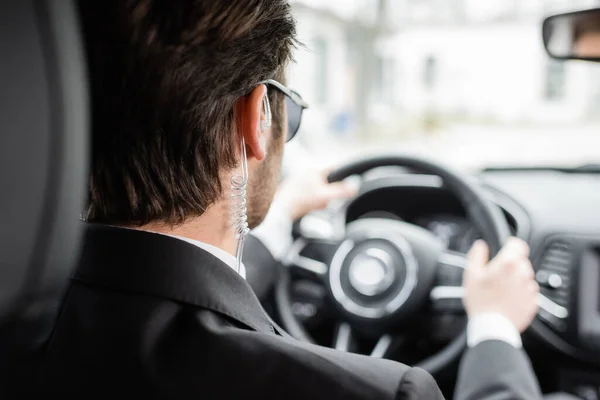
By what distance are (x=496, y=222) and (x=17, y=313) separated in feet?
4.28

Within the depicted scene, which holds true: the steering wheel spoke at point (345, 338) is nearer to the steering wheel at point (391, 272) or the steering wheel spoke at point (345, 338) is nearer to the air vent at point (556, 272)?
the steering wheel at point (391, 272)

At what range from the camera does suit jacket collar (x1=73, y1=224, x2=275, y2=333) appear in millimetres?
856

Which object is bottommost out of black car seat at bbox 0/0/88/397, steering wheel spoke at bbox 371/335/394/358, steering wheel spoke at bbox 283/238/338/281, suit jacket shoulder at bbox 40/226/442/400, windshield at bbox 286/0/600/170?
steering wheel spoke at bbox 371/335/394/358

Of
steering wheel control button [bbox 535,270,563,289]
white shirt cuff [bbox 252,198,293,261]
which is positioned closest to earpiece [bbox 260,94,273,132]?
white shirt cuff [bbox 252,198,293,261]

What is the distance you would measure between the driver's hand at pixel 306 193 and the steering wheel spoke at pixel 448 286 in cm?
34

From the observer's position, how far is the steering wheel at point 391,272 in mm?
1794

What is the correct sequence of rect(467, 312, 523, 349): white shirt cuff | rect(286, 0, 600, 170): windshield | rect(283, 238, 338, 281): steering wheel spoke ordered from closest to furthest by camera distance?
1. rect(467, 312, 523, 349): white shirt cuff
2. rect(283, 238, 338, 281): steering wheel spoke
3. rect(286, 0, 600, 170): windshield

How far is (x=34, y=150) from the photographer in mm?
551

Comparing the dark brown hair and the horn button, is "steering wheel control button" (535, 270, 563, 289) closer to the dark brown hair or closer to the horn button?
the horn button

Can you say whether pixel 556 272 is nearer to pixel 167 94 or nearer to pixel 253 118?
pixel 253 118

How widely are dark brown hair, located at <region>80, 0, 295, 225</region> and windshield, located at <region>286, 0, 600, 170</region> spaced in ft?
5.11

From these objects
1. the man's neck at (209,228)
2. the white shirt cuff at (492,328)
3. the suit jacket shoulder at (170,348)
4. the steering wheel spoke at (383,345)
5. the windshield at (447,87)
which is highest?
the windshield at (447,87)

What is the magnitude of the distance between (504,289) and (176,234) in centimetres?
81

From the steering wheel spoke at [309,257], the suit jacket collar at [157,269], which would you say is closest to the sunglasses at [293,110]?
the suit jacket collar at [157,269]
